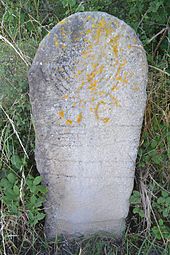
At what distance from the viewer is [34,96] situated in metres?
2.17

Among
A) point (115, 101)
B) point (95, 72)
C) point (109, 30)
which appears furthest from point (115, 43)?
point (115, 101)

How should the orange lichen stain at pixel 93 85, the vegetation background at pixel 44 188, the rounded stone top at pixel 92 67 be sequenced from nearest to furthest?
the rounded stone top at pixel 92 67 < the orange lichen stain at pixel 93 85 < the vegetation background at pixel 44 188

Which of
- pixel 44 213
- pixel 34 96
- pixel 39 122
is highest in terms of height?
pixel 34 96

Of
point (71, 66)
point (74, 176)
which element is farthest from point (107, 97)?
point (74, 176)

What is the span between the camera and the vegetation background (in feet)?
7.72

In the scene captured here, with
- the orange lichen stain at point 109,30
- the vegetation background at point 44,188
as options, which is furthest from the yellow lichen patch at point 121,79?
the vegetation background at point 44,188

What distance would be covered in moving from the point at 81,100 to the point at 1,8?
1.32 metres

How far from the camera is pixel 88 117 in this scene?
2248mm

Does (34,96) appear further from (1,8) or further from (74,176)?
(1,8)

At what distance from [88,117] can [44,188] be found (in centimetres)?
46

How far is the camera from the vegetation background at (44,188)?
2354 millimetres

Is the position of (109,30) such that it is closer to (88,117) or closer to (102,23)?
(102,23)

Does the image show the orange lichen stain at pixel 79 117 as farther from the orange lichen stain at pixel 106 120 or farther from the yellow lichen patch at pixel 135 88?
the yellow lichen patch at pixel 135 88

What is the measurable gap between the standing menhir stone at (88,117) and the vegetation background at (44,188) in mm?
94
